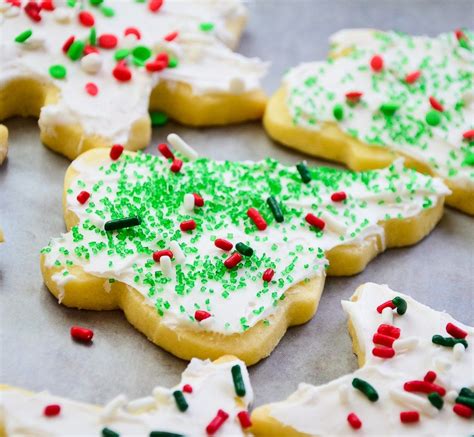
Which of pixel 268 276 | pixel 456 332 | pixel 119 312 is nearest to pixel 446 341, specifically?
pixel 456 332

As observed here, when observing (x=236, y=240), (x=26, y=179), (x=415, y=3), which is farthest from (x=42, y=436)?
(x=415, y=3)

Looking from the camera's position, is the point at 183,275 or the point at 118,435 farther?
the point at 183,275

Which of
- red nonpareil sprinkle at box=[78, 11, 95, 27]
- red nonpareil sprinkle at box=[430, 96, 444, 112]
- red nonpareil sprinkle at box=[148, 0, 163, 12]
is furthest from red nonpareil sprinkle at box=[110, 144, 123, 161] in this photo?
red nonpareil sprinkle at box=[430, 96, 444, 112]

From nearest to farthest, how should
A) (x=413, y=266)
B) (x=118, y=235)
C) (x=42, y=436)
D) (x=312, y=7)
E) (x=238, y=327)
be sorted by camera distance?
(x=42, y=436) < (x=238, y=327) < (x=118, y=235) < (x=413, y=266) < (x=312, y=7)

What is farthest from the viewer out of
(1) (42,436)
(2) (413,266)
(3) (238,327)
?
(2) (413,266)

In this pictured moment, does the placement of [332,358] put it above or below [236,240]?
below

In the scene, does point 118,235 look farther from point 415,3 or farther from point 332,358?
point 415,3
